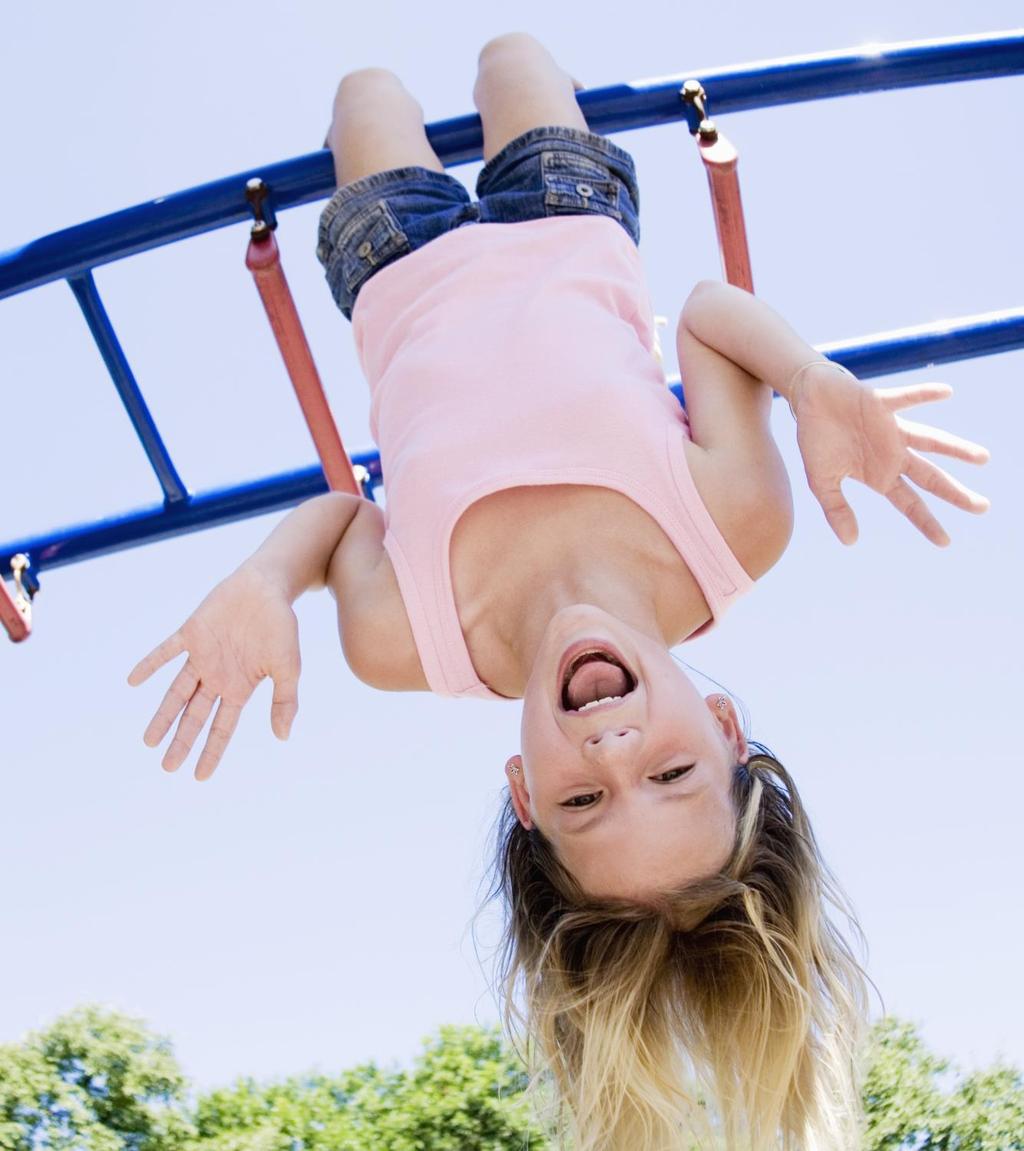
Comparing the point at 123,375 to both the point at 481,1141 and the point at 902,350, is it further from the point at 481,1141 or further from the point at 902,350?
the point at 481,1141

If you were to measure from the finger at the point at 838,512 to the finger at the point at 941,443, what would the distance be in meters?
0.10

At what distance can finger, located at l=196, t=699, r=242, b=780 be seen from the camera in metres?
1.66

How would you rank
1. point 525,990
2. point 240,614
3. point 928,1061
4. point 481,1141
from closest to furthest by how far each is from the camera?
point 240,614, point 525,990, point 481,1141, point 928,1061

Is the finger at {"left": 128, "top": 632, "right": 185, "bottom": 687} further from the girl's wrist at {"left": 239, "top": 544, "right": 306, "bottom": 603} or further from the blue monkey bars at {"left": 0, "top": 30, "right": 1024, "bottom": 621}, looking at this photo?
the blue monkey bars at {"left": 0, "top": 30, "right": 1024, "bottom": 621}

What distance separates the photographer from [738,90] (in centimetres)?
237

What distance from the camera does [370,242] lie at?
2.25 meters

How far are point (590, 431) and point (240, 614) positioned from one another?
56 cm

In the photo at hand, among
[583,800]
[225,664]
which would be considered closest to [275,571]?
[225,664]

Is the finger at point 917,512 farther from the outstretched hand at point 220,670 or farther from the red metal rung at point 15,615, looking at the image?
the red metal rung at point 15,615

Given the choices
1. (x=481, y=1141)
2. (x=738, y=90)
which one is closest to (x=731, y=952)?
(x=738, y=90)

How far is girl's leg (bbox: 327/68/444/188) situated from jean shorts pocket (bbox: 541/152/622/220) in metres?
0.24

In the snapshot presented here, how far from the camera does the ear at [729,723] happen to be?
1.91 metres

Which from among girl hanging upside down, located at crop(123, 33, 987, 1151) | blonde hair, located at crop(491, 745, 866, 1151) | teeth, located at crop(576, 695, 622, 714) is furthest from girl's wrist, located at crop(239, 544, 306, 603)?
blonde hair, located at crop(491, 745, 866, 1151)

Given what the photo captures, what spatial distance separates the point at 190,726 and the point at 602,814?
52cm
